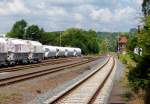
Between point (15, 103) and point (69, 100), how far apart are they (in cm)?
243

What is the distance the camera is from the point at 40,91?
25.5 metres

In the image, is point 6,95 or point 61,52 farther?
point 61,52

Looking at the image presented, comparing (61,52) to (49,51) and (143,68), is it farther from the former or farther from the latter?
(143,68)

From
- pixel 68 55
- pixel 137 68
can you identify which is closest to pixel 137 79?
pixel 137 68

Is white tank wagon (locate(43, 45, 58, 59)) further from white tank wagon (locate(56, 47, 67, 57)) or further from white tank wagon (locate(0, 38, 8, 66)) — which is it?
white tank wagon (locate(0, 38, 8, 66))

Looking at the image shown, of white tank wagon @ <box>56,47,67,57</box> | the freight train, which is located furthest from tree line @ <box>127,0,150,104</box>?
white tank wagon @ <box>56,47,67,57</box>

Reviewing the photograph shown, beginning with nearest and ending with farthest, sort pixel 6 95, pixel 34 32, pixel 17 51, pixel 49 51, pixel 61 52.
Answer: pixel 6 95 → pixel 17 51 → pixel 49 51 → pixel 61 52 → pixel 34 32

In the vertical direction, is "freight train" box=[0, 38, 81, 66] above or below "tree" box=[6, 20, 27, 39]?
below

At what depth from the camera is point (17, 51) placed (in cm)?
5559

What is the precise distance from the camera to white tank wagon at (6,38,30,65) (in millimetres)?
52156

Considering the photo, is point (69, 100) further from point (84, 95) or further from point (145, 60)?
point (145, 60)

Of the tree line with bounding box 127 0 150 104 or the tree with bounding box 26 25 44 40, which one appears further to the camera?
the tree with bounding box 26 25 44 40

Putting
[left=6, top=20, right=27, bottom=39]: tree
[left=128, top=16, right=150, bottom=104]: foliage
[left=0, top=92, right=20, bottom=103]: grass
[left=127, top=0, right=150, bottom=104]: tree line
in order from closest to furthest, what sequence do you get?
[left=128, top=16, right=150, bottom=104]: foliage, [left=127, top=0, right=150, bottom=104]: tree line, [left=0, top=92, right=20, bottom=103]: grass, [left=6, top=20, right=27, bottom=39]: tree

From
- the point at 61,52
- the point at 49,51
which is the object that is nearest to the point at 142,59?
the point at 49,51
